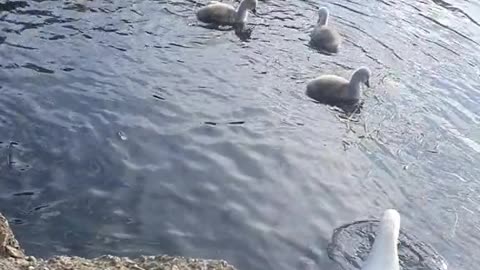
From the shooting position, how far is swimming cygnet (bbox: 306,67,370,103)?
418 inches

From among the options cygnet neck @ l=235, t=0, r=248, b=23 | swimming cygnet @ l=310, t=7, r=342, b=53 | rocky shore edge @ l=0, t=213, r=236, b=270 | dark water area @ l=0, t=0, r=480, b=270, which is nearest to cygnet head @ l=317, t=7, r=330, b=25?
swimming cygnet @ l=310, t=7, r=342, b=53

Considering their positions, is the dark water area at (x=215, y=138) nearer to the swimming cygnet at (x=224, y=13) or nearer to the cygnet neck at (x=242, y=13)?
the swimming cygnet at (x=224, y=13)

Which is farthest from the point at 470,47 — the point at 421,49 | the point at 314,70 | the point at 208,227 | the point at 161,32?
the point at 208,227

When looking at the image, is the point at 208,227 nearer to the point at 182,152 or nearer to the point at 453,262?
the point at 182,152

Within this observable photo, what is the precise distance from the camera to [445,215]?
332 inches

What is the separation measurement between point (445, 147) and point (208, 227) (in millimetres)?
3774

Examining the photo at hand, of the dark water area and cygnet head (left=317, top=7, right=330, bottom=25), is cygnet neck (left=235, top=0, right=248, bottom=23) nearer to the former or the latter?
the dark water area

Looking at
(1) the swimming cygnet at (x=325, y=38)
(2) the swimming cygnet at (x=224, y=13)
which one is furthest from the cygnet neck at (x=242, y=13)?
(1) the swimming cygnet at (x=325, y=38)

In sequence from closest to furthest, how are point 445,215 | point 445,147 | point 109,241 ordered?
point 109,241, point 445,215, point 445,147

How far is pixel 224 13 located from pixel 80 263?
7.67 m

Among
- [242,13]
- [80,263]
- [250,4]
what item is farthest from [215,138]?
[250,4]

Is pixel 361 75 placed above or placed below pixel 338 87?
above

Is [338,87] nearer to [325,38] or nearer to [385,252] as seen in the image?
[325,38]

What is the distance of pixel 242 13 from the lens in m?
12.7
